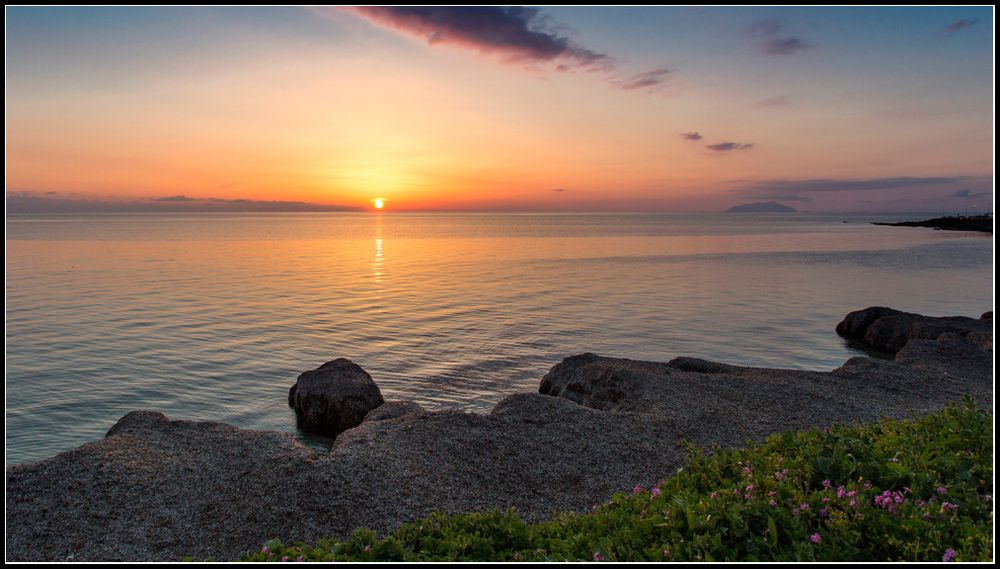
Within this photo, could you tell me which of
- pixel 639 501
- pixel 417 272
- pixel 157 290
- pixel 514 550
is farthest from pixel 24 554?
pixel 417 272

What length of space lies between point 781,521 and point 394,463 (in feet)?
21.2

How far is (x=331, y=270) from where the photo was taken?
179 ft

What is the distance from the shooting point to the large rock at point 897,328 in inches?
917

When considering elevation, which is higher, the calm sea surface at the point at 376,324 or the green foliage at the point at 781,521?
the green foliage at the point at 781,521

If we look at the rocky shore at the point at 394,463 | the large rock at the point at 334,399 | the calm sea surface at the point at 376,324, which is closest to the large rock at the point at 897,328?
the calm sea surface at the point at 376,324

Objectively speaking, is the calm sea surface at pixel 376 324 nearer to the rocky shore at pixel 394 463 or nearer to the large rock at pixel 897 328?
the large rock at pixel 897 328

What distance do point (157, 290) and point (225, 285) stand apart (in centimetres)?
436

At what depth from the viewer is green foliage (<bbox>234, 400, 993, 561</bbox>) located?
543 cm

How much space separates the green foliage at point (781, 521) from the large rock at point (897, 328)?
60.2 feet

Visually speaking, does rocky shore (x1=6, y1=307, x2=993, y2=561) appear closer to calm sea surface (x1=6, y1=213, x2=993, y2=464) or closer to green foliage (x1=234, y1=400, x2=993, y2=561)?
green foliage (x1=234, y1=400, x2=993, y2=561)

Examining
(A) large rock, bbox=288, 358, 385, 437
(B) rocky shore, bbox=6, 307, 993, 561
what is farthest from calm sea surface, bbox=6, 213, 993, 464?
(B) rocky shore, bbox=6, 307, 993, 561

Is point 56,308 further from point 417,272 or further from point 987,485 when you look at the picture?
point 987,485

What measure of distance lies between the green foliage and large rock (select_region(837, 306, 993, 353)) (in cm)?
1835

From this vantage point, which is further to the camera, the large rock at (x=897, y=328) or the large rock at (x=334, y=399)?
the large rock at (x=897, y=328)
